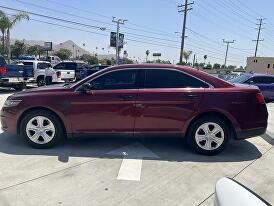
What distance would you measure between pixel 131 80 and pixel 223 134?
6.12 feet

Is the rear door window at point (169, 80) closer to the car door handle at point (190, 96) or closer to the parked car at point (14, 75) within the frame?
the car door handle at point (190, 96)

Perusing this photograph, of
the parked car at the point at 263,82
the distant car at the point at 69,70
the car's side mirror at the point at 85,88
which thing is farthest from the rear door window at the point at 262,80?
the car's side mirror at the point at 85,88

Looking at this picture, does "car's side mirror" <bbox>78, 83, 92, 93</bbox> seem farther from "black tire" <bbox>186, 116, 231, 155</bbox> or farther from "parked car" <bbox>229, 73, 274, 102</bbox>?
"parked car" <bbox>229, 73, 274, 102</bbox>

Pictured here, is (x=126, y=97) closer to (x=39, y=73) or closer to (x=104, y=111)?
(x=104, y=111)

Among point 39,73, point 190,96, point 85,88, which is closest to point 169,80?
point 190,96

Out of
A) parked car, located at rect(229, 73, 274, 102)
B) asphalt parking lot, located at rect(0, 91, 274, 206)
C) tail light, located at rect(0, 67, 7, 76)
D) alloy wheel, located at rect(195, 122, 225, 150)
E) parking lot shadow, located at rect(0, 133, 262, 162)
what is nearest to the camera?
asphalt parking lot, located at rect(0, 91, 274, 206)

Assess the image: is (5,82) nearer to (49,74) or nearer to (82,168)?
(49,74)

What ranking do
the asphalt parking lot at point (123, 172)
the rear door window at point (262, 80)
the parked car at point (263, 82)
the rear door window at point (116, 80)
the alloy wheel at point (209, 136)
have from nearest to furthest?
the asphalt parking lot at point (123, 172) → the alloy wheel at point (209, 136) → the rear door window at point (116, 80) → the parked car at point (263, 82) → the rear door window at point (262, 80)

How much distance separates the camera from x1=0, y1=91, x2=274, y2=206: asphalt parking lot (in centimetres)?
367

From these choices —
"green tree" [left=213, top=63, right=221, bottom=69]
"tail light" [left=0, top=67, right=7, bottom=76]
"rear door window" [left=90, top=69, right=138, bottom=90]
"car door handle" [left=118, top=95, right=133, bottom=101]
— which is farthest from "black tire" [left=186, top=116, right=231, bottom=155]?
"green tree" [left=213, top=63, right=221, bottom=69]

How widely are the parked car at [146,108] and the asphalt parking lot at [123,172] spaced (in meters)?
0.36

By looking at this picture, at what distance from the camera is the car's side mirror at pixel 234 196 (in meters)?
1.80

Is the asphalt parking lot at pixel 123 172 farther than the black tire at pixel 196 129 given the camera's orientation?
No

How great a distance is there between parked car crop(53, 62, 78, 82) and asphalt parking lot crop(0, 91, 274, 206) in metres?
13.9
